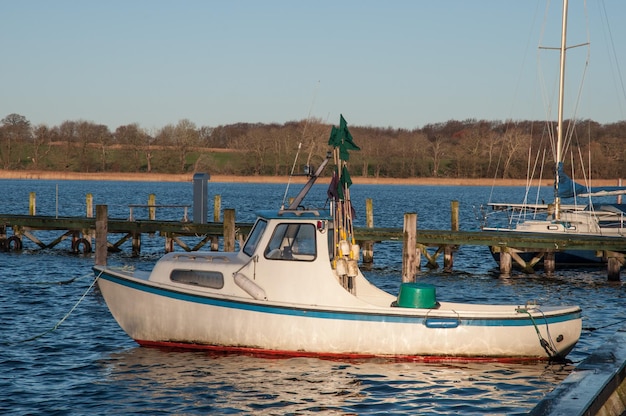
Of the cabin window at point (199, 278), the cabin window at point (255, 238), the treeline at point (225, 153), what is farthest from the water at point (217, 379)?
the treeline at point (225, 153)

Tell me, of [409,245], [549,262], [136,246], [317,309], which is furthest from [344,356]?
[136,246]

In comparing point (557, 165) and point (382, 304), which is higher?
point (557, 165)

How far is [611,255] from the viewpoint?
27.7m

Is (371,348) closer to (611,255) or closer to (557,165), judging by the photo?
(611,255)

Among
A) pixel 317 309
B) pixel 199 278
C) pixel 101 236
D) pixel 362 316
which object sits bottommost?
pixel 362 316

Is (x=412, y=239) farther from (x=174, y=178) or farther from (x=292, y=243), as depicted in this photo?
(x=174, y=178)

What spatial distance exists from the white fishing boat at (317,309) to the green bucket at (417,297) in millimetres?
19

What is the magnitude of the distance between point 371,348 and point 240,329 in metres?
2.59

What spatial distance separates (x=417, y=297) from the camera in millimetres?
16016

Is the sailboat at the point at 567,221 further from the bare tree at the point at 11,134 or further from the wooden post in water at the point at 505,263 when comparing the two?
the bare tree at the point at 11,134

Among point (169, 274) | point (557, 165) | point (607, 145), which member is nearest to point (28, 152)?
point (607, 145)

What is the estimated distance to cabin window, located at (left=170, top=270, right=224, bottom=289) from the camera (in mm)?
16734

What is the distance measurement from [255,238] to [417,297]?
3.51m

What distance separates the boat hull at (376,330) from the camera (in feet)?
51.7
